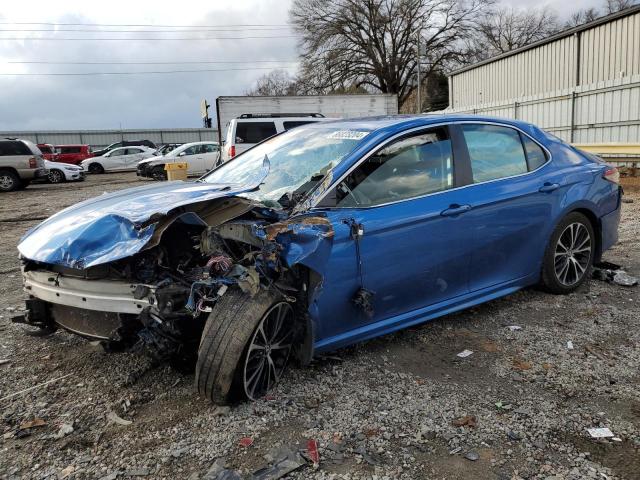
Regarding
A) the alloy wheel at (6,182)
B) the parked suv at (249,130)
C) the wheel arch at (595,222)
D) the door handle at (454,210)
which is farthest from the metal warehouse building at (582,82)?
the alloy wheel at (6,182)

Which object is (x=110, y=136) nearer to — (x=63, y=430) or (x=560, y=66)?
(x=560, y=66)

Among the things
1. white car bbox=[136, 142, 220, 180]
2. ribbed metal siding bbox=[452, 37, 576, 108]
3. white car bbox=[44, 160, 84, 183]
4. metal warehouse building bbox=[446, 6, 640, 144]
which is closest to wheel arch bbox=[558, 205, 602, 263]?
A: metal warehouse building bbox=[446, 6, 640, 144]

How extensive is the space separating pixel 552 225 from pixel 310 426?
2705mm

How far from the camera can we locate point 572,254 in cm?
466

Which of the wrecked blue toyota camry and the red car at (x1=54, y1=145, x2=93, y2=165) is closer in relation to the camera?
the wrecked blue toyota camry

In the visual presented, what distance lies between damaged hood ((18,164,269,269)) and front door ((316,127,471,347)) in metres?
0.71

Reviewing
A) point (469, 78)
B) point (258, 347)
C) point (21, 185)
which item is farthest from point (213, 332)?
point (469, 78)

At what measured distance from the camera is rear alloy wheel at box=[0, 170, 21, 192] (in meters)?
19.3

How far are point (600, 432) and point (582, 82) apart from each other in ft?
58.8

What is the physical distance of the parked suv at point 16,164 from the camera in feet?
63.1

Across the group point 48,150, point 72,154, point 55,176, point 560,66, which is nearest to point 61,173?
point 55,176

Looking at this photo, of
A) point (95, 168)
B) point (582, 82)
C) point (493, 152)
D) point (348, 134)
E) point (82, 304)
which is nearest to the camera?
point (82, 304)

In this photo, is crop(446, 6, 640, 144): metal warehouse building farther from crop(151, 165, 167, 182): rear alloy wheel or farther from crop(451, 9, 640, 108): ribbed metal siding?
crop(151, 165, 167, 182): rear alloy wheel

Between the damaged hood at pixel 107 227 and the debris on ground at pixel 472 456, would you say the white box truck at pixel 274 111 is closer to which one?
the damaged hood at pixel 107 227
